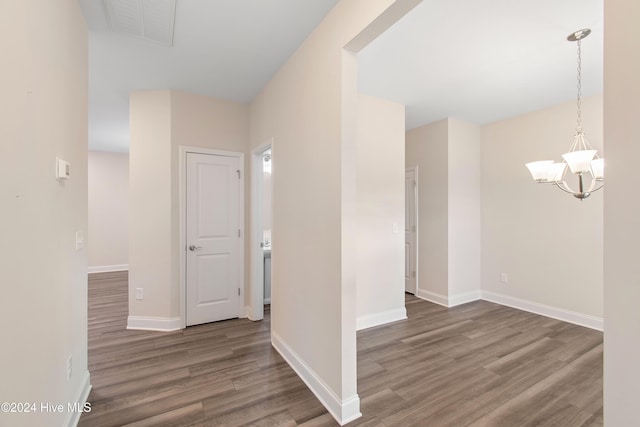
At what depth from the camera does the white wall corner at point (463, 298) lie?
4030 mm

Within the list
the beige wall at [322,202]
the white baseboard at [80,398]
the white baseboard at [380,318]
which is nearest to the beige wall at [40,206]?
the white baseboard at [80,398]

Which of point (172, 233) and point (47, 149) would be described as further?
point (172, 233)

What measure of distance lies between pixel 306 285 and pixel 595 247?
3594 mm

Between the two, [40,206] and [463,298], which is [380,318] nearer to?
[463,298]

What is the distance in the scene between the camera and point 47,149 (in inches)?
54.6

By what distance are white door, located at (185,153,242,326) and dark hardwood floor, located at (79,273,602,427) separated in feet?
0.86

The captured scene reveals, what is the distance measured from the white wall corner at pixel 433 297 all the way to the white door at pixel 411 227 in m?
0.13

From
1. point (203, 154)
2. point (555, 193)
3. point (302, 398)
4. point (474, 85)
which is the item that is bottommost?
point (302, 398)

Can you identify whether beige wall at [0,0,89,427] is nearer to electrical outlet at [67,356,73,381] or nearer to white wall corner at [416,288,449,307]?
electrical outlet at [67,356,73,381]

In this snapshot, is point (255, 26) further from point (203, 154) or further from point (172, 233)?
point (172, 233)

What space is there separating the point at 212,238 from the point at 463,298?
3757 millimetres

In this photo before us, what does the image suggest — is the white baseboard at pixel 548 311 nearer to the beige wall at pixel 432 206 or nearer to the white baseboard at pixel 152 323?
the beige wall at pixel 432 206

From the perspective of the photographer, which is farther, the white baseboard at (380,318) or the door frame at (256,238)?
the door frame at (256,238)

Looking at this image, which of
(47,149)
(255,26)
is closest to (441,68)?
(255,26)
